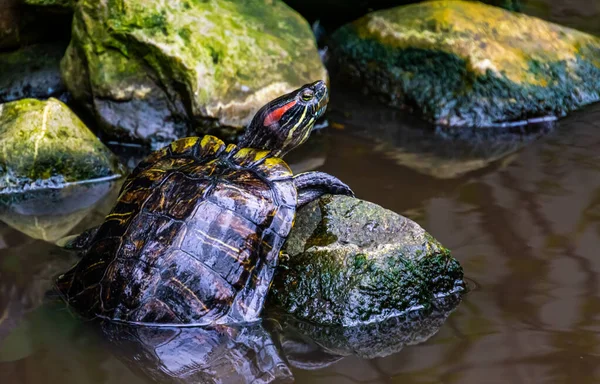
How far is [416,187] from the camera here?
4754 mm

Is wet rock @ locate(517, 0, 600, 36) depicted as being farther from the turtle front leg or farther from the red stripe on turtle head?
the turtle front leg

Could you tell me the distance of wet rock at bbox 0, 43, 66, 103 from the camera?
6.49m

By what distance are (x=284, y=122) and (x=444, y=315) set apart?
159cm

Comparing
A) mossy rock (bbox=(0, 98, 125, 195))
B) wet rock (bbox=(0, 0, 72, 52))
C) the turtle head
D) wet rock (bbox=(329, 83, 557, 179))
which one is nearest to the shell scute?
the turtle head

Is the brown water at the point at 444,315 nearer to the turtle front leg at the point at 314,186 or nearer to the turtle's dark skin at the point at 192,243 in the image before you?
the turtle's dark skin at the point at 192,243

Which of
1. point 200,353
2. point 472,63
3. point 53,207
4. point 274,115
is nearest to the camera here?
point 200,353

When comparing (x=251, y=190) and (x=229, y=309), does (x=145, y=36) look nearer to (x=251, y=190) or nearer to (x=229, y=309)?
(x=251, y=190)

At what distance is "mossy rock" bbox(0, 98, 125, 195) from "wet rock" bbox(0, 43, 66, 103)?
1.25 meters

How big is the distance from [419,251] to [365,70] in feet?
13.7

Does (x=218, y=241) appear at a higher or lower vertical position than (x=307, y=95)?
lower

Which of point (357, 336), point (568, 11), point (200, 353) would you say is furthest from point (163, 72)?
point (568, 11)

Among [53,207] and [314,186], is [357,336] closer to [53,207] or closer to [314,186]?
[314,186]

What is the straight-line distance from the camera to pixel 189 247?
310 centimetres

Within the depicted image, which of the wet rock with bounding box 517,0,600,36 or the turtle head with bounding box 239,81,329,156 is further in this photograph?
the wet rock with bounding box 517,0,600,36
